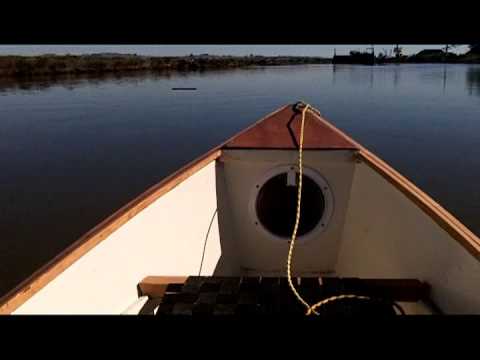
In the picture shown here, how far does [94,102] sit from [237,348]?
73.7 feet

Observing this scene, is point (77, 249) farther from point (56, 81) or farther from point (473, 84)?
point (473, 84)

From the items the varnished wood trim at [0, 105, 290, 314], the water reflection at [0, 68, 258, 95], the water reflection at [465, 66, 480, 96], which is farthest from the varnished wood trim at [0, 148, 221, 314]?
the water reflection at [0, 68, 258, 95]

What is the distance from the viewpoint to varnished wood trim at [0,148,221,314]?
1417 mm

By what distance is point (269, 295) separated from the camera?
6.79 feet

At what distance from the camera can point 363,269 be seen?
9.87 feet

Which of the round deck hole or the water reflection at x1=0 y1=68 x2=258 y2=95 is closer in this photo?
the round deck hole

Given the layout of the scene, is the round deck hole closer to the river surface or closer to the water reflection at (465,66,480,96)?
the river surface

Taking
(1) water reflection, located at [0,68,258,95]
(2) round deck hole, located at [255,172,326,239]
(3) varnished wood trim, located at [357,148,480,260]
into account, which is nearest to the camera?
(3) varnished wood trim, located at [357,148,480,260]

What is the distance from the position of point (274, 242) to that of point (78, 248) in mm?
1941

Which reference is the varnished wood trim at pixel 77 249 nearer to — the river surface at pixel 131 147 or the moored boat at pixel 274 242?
the moored boat at pixel 274 242

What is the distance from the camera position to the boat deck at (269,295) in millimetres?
1950

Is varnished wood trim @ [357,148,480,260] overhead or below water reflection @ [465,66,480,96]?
below

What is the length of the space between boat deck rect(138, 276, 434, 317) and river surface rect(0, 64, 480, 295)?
285 centimetres

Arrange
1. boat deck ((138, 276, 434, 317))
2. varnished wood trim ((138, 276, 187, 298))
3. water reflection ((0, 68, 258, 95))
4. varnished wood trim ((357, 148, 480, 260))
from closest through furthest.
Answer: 1. varnished wood trim ((357, 148, 480, 260))
2. boat deck ((138, 276, 434, 317))
3. varnished wood trim ((138, 276, 187, 298))
4. water reflection ((0, 68, 258, 95))
